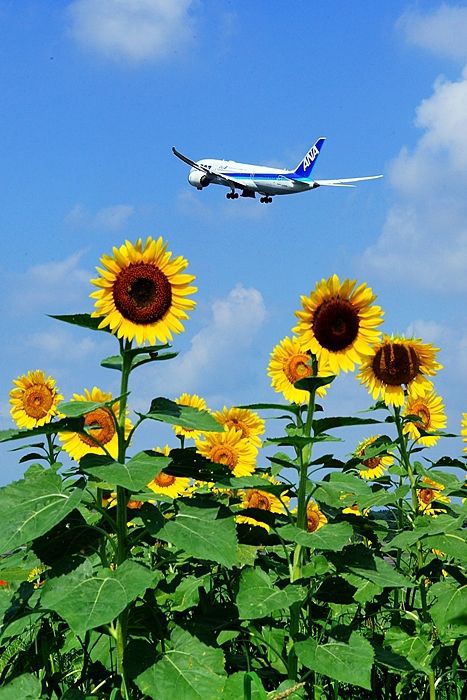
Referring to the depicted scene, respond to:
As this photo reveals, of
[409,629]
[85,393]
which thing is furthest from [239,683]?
[85,393]

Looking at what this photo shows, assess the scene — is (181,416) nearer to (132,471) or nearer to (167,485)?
(132,471)

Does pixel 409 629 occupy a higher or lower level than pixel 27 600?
higher

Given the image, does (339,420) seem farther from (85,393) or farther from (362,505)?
(85,393)

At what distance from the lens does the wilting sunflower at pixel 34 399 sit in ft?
28.7

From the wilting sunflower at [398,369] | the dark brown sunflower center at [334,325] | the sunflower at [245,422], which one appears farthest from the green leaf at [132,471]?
the sunflower at [245,422]

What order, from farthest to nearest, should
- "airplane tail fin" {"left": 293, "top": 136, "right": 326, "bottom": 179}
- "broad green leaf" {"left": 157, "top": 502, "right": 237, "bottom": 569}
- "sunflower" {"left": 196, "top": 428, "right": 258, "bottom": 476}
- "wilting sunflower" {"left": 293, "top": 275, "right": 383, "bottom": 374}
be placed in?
1. "airplane tail fin" {"left": 293, "top": 136, "right": 326, "bottom": 179}
2. "sunflower" {"left": 196, "top": 428, "right": 258, "bottom": 476}
3. "wilting sunflower" {"left": 293, "top": 275, "right": 383, "bottom": 374}
4. "broad green leaf" {"left": 157, "top": 502, "right": 237, "bottom": 569}

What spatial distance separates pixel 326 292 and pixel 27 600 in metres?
2.29

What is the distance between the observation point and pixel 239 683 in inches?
161

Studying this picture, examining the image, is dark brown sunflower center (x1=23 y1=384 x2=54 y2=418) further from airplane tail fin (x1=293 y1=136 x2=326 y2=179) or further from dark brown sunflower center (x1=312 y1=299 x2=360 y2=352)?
airplane tail fin (x1=293 y1=136 x2=326 y2=179)

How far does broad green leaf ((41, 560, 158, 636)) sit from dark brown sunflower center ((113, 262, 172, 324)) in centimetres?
121

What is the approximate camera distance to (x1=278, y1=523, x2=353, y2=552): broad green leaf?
13.6 ft

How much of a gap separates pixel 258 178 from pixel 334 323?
228ft

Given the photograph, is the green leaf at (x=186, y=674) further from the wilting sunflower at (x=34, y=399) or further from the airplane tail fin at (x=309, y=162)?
the airplane tail fin at (x=309, y=162)

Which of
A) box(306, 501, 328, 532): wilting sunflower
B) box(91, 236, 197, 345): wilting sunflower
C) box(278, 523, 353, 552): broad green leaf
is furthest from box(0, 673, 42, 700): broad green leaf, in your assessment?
box(306, 501, 328, 532): wilting sunflower
